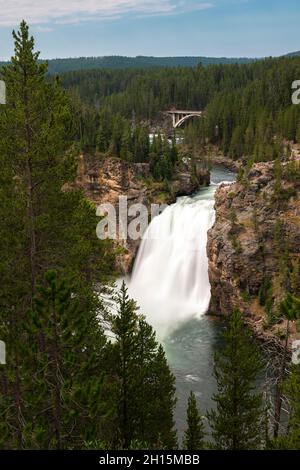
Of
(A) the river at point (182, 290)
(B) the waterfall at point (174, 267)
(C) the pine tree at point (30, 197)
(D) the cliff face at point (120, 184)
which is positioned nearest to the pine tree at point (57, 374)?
(C) the pine tree at point (30, 197)

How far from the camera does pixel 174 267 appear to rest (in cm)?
5788

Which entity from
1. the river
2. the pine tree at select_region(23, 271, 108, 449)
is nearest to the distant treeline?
the river

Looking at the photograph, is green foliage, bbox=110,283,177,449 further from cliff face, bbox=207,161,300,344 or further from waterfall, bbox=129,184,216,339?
waterfall, bbox=129,184,216,339

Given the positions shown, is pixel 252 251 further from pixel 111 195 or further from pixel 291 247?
pixel 111 195

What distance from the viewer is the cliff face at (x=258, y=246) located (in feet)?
151

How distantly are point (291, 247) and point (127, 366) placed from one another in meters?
28.0

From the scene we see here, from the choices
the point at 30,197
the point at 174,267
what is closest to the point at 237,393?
the point at 30,197

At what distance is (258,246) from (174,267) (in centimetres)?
1217

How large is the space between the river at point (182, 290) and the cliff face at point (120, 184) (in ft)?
9.38

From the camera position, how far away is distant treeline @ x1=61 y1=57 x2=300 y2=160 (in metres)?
95.2

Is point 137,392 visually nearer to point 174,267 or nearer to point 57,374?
point 57,374

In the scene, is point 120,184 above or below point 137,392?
above

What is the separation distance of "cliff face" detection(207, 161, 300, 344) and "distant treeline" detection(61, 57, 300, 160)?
80.0 ft
